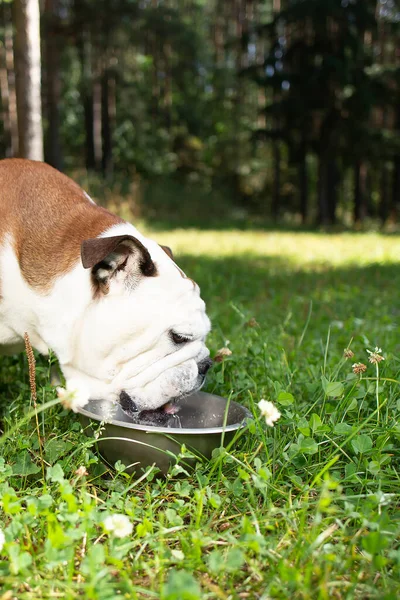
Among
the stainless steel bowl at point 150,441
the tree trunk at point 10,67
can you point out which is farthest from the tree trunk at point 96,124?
the stainless steel bowl at point 150,441

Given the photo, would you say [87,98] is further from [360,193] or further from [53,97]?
[360,193]

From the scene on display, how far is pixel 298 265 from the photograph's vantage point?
8.49 meters

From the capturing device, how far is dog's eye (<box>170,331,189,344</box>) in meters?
2.38

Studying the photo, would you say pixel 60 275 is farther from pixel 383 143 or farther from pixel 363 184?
pixel 363 184

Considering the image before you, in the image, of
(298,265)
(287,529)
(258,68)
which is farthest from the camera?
(258,68)

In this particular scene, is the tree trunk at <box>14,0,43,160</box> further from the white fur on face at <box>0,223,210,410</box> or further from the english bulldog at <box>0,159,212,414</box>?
the white fur on face at <box>0,223,210,410</box>

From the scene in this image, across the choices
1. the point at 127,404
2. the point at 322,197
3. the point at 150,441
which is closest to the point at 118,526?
the point at 150,441

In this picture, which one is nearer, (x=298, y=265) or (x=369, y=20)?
(x=298, y=265)

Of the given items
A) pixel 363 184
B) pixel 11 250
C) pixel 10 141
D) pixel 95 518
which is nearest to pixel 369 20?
pixel 363 184

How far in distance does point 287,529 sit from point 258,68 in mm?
16514

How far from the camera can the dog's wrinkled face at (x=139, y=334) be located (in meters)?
2.30

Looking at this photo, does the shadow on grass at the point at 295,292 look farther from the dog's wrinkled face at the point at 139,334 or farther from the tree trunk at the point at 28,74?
the tree trunk at the point at 28,74

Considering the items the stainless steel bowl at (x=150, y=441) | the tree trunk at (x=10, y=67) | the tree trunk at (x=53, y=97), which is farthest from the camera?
the tree trunk at (x=10, y=67)

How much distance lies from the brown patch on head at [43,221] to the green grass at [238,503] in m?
0.58
